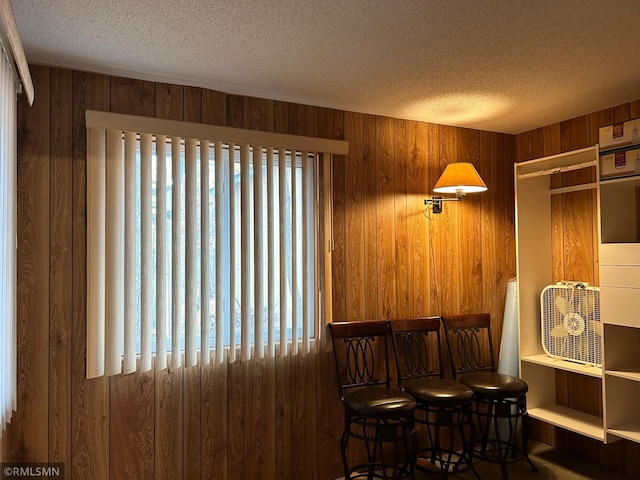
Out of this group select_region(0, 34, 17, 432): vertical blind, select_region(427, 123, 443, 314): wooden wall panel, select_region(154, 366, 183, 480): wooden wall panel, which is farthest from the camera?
select_region(427, 123, 443, 314): wooden wall panel

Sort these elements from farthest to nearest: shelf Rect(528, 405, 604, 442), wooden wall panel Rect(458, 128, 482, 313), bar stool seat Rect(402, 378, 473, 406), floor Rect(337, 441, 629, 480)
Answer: wooden wall panel Rect(458, 128, 482, 313) → floor Rect(337, 441, 629, 480) → shelf Rect(528, 405, 604, 442) → bar stool seat Rect(402, 378, 473, 406)

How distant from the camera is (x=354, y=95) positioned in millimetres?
2939

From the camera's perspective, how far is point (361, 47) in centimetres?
225

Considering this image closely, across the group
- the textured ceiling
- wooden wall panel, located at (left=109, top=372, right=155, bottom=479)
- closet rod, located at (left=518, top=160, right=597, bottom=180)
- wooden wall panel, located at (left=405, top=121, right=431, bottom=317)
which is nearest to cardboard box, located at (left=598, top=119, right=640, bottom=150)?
closet rod, located at (left=518, top=160, right=597, bottom=180)

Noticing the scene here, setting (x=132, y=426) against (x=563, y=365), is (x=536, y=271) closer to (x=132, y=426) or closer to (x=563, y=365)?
(x=563, y=365)

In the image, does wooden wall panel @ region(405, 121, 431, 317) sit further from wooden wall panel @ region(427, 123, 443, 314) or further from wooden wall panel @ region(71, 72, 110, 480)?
wooden wall panel @ region(71, 72, 110, 480)

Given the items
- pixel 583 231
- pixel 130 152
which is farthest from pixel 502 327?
pixel 130 152

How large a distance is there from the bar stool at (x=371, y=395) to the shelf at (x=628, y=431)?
1179 mm

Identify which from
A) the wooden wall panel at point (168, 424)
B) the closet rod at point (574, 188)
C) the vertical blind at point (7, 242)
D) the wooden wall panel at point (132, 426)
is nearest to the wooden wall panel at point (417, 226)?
the closet rod at point (574, 188)

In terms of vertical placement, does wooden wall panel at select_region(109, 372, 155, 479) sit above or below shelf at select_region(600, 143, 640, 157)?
below

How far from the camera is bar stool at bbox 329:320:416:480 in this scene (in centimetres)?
271

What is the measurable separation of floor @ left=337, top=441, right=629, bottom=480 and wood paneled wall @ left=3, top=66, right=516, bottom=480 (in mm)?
780

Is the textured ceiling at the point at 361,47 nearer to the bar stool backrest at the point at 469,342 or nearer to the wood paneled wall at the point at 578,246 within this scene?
the wood paneled wall at the point at 578,246

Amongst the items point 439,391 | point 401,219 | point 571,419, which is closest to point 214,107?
point 401,219
